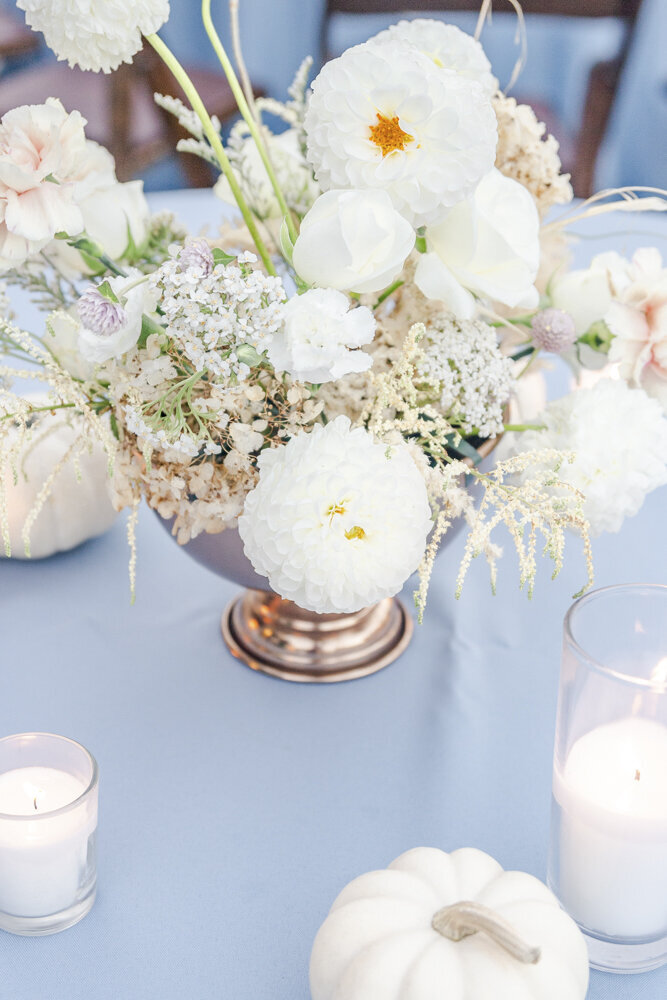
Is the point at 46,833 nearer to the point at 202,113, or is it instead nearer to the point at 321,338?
the point at 321,338

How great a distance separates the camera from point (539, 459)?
0.65m

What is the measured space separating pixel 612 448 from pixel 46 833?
1.41 ft

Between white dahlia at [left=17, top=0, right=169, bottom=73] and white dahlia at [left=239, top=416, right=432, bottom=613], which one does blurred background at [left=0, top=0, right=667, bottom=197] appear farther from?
white dahlia at [left=239, top=416, right=432, bottom=613]

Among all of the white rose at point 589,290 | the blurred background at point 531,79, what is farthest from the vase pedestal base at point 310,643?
the blurred background at point 531,79

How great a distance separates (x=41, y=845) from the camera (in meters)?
0.58

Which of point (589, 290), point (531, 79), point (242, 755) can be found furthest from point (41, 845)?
point (531, 79)

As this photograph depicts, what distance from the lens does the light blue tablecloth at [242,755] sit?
601 millimetres

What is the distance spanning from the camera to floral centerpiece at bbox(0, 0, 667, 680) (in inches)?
22.7

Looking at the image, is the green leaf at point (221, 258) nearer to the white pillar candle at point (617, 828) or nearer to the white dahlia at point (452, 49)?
the white dahlia at point (452, 49)

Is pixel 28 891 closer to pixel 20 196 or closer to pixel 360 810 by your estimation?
pixel 360 810

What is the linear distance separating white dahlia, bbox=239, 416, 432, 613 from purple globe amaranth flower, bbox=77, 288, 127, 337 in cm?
12

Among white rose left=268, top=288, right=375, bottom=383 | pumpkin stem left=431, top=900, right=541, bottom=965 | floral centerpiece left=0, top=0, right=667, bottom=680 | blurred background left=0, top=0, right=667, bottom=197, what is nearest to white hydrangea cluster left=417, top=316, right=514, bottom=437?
floral centerpiece left=0, top=0, right=667, bottom=680

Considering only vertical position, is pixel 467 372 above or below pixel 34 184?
below

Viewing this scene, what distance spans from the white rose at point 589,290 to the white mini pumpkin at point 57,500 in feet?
1.34
